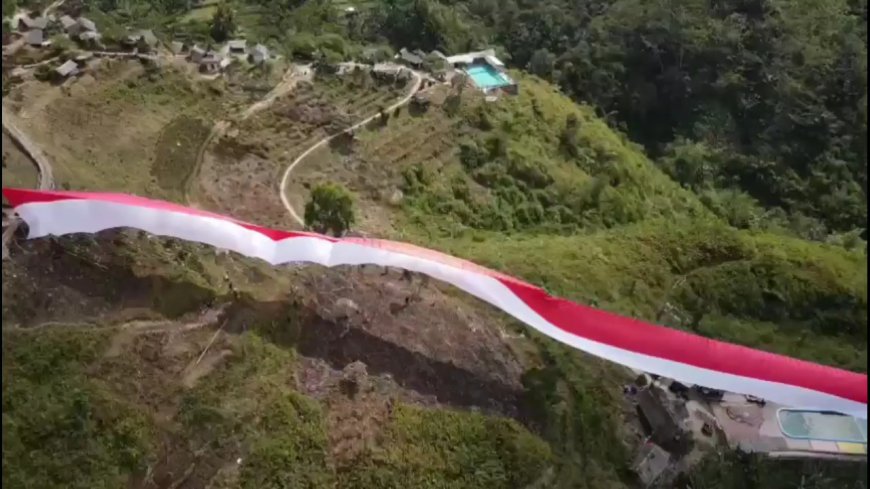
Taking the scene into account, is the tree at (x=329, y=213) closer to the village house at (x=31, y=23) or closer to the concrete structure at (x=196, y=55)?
the concrete structure at (x=196, y=55)

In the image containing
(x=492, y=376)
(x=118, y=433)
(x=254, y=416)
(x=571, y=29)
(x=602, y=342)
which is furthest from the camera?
(x=571, y=29)

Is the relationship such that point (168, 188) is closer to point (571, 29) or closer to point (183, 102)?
point (183, 102)

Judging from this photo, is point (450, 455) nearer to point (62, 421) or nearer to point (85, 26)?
point (62, 421)

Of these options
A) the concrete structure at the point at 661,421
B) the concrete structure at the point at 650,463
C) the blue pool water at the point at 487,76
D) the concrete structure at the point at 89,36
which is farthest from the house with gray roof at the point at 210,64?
the concrete structure at the point at 650,463

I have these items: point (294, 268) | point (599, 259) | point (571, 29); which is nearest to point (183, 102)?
point (294, 268)

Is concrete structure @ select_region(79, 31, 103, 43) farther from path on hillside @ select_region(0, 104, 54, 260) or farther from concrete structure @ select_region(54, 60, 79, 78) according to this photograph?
path on hillside @ select_region(0, 104, 54, 260)

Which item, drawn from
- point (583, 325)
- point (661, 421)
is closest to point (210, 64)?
point (583, 325)
